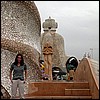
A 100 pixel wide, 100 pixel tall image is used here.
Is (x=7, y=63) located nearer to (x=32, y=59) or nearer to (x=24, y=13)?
(x=32, y=59)

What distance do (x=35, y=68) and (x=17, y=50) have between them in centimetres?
78

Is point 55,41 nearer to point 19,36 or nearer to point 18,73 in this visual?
point 19,36

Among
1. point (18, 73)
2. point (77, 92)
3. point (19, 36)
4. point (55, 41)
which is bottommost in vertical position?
point (77, 92)

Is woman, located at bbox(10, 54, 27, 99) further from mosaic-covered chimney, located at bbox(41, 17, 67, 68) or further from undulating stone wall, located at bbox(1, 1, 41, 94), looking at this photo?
mosaic-covered chimney, located at bbox(41, 17, 67, 68)

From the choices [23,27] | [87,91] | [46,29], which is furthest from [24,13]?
[46,29]

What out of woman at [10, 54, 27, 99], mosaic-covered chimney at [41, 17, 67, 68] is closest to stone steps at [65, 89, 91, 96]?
woman at [10, 54, 27, 99]

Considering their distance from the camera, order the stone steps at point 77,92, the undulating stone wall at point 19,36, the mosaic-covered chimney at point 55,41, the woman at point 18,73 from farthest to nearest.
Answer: the mosaic-covered chimney at point 55,41, the stone steps at point 77,92, the undulating stone wall at point 19,36, the woman at point 18,73

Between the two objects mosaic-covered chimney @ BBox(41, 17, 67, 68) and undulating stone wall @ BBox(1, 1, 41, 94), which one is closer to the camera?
undulating stone wall @ BBox(1, 1, 41, 94)

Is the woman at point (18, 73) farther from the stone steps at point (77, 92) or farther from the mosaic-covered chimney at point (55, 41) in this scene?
the mosaic-covered chimney at point (55, 41)

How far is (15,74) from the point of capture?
20.7 ft

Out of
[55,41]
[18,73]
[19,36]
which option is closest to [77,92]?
[18,73]

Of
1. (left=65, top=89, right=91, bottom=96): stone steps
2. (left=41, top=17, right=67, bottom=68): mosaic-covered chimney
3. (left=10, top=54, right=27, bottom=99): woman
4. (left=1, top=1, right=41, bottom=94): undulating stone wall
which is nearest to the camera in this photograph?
(left=10, top=54, right=27, bottom=99): woman

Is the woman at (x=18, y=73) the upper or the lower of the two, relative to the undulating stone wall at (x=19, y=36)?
lower

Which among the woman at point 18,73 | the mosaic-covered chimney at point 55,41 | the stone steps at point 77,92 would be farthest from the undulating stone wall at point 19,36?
the mosaic-covered chimney at point 55,41
